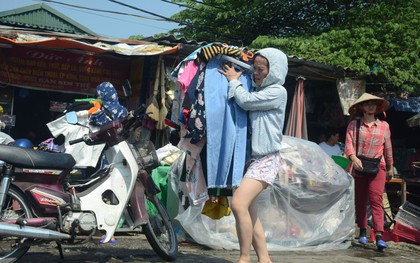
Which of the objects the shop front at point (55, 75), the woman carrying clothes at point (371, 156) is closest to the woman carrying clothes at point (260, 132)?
the woman carrying clothes at point (371, 156)

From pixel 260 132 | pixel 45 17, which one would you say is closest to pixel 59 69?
pixel 260 132

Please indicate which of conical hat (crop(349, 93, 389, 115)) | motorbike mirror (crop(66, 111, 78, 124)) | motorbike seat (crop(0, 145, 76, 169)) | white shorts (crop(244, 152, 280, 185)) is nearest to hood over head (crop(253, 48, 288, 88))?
white shorts (crop(244, 152, 280, 185))

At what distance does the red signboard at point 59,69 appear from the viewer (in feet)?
26.6

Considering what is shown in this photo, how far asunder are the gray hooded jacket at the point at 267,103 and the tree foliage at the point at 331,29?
17.6ft

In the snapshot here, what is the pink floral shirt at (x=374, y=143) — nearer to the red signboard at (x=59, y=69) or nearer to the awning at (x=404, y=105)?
the awning at (x=404, y=105)

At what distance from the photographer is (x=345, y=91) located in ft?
31.0

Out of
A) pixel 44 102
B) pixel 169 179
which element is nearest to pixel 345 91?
pixel 169 179

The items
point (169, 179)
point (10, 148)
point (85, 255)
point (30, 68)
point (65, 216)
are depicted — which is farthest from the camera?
point (30, 68)

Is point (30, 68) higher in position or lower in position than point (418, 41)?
lower

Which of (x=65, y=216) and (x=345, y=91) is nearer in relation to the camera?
(x=65, y=216)

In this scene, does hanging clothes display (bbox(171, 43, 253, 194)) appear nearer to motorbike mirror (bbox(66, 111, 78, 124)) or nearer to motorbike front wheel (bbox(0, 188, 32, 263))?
motorbike mirror (bbox(66, 111, 78, 124))

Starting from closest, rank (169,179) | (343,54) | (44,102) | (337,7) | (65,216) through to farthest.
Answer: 1. (65,216)
2. (169,179)
3. (44,102)
4. (343,54)
5. (337,7)

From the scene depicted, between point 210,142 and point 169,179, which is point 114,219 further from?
point 169,179

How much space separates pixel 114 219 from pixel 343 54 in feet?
23.1
